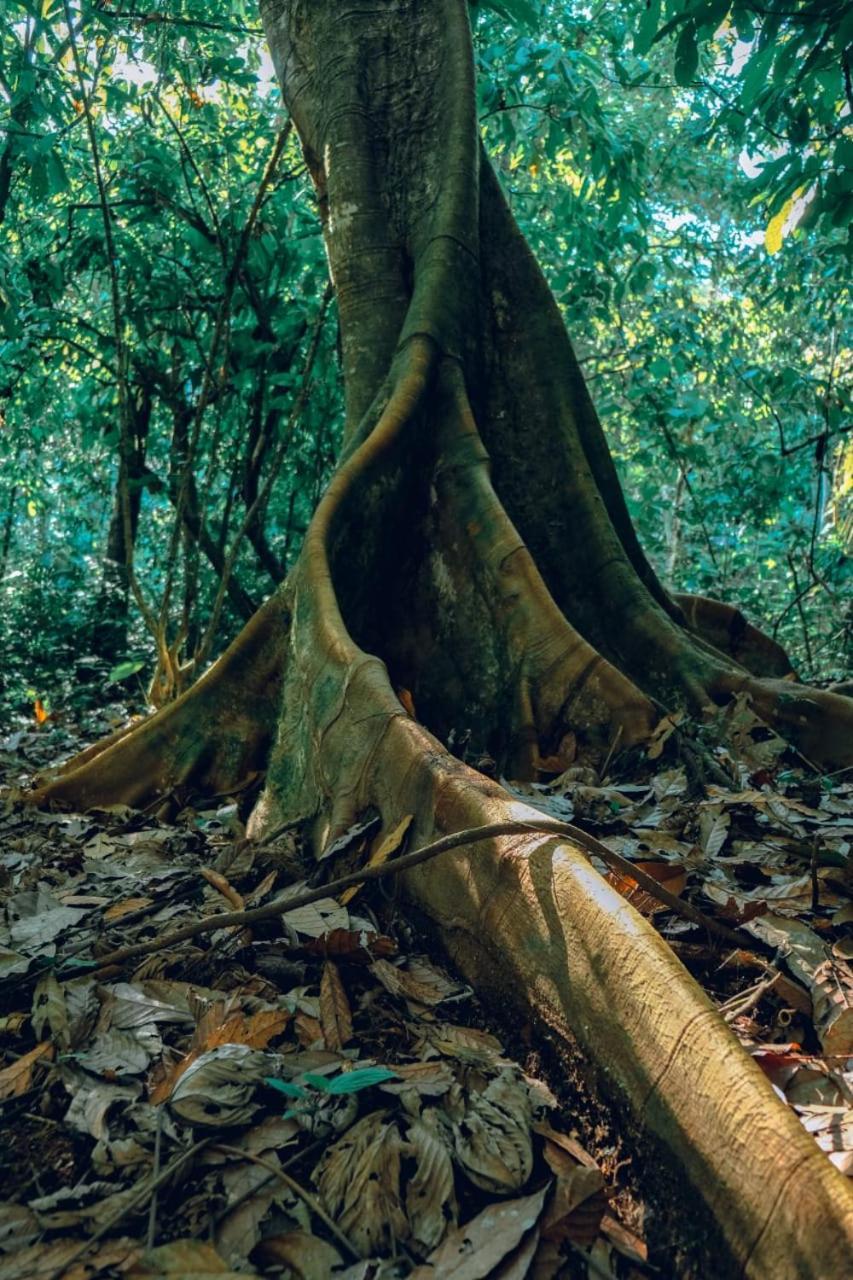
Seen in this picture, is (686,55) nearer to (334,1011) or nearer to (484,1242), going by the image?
(334,1011)

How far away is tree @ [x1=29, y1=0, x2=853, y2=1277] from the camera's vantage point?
4.36 ft

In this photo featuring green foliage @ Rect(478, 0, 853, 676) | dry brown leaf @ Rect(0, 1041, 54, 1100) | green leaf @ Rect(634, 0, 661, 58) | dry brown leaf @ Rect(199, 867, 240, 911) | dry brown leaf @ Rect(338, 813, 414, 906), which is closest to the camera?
dry brown leaf @ Rect(0, 1041, 54, 1100)

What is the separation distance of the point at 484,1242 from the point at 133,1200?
0.48 meters

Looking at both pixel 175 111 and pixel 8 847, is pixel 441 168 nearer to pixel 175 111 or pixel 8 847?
pixel 8 847

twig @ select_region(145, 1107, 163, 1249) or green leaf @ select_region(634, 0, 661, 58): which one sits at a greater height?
green leaf @ select_region(634, 0, 661, 58)

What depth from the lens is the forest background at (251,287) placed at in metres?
4.35

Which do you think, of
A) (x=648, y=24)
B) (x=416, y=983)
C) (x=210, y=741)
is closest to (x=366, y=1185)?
(x=416, y=983)

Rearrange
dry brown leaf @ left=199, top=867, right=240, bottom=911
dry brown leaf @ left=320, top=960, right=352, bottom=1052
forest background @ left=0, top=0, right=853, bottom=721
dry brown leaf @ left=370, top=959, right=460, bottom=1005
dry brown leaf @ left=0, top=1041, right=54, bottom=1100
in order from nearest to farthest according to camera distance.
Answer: dry brown leaf @ left=0, top=1041, right=54, bottom=1100, dry brown leaf @ left=320, top=960, right=352, bottom=1052, dry brown leaf @ left=370, top=959, right=460, bottom=1005, dry brown leaf @ left=199, top=867, right=240, bottom=911, forest background @ left=0, top=0, right=853, bottom=721

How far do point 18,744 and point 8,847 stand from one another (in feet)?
9.35

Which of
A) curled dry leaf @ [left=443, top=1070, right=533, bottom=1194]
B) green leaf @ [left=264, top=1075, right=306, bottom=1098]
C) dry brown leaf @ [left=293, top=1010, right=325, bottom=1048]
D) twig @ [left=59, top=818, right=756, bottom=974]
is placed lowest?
curled dry leaf @ [left=443, top=1070, right=533, bottom=1194]

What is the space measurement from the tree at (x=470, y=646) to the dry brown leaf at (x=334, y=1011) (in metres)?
0.25

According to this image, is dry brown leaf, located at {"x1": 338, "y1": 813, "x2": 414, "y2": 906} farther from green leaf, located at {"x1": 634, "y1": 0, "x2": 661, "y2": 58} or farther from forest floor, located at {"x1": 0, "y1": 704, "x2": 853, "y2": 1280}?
green leaf, located at {"x1": 634, "y1": 0, "x2": 661, "y2": 58}

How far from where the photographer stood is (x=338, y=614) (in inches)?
118

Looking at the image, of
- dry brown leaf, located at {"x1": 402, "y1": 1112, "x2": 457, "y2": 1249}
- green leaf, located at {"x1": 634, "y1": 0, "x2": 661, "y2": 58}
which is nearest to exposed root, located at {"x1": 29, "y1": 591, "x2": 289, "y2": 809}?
dry brown leaf, located at {"x1": 402, "y1": 1112, "x2": 457, "y2": 1249}
